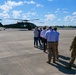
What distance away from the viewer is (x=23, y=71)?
7.83m

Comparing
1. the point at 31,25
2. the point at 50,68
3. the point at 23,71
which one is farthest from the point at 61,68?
the point at 31,25

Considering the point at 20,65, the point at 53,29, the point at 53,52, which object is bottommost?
the point at 20,65

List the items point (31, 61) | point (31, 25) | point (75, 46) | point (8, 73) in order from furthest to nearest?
point (31, 25), point (31, 61), point (75, 46), point (8, 73)

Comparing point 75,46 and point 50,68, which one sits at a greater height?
point 75,46

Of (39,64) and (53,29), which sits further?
(53,29)

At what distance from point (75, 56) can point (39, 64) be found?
1.91 meters

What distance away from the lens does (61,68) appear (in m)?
8.24

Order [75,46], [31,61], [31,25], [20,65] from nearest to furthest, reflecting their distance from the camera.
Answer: [75,46]
[20,65]
[31,61]
[31,25]

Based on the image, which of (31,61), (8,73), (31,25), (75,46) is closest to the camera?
(8,73)

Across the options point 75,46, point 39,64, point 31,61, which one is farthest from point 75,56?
point 31,61

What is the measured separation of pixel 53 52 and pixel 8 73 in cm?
276

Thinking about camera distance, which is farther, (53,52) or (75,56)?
(53,52)

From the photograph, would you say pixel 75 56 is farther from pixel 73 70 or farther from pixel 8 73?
pixel 8 73

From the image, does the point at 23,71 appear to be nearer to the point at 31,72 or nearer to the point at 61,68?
the point at 31,72
